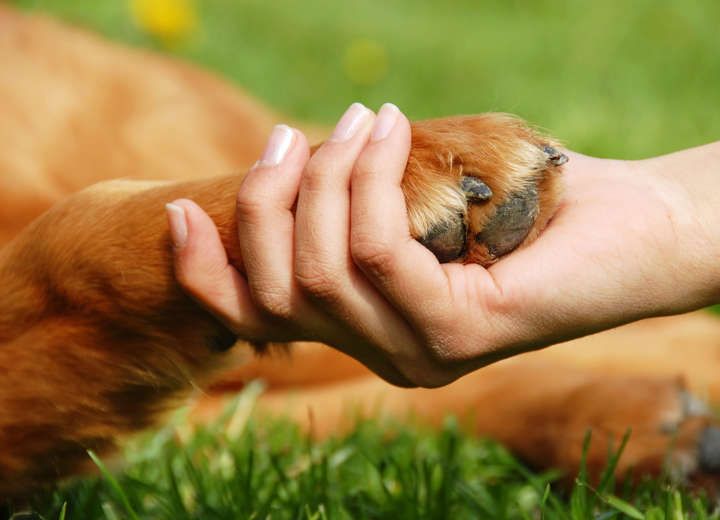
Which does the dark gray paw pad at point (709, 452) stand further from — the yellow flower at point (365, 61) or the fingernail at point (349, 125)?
the yellow flower at point (365, 61)

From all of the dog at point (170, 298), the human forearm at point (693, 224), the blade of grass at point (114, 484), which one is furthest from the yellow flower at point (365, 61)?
the blade of grass at point (114, 484)

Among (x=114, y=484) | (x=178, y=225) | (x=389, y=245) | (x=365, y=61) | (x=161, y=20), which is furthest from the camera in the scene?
(x=365, y=61)

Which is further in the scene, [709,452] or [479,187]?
[709,452]

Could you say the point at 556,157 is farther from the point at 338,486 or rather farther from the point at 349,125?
the point at 338,486

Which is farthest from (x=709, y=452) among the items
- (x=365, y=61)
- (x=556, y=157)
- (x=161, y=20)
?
(x=365, y=61)

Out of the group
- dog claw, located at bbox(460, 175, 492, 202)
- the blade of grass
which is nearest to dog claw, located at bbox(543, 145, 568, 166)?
dog claw, located at bbox(460, 175, 492, 202)
